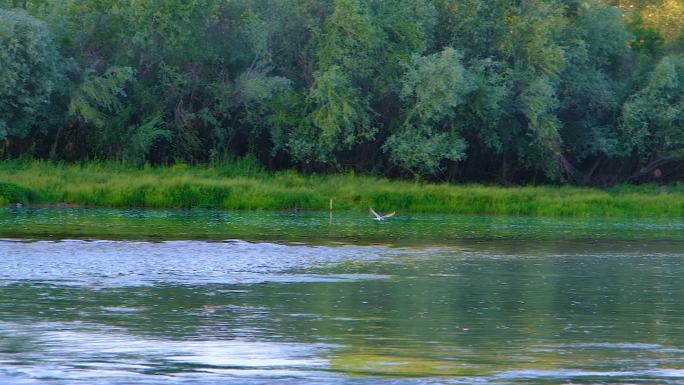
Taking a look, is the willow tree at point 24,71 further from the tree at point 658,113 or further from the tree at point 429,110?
the tree at point 658,113

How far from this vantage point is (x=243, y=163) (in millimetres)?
44750

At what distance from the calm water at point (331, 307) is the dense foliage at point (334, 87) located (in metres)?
12.7

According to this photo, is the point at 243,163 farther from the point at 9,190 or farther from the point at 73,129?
the point at 9,190

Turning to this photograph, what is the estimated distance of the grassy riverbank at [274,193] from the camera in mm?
38562

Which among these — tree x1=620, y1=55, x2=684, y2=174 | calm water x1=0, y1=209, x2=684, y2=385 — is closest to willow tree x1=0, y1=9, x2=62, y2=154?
calm water x1=0, y1=209, x2=684, y2=385

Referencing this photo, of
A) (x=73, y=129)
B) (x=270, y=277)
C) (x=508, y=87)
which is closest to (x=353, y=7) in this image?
(x=508, y=87)

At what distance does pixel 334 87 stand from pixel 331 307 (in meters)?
27.3

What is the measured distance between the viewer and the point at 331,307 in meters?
16.7

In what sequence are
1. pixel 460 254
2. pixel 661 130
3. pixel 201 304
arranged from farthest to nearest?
pixel 661 130, pixel 460 254, pixel 201 304

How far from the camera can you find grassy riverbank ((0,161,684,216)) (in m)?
38.6

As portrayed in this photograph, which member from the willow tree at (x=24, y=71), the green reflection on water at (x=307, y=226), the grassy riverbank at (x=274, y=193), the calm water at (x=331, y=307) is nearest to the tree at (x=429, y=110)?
the grassy riverbank at (x=274, y=193)

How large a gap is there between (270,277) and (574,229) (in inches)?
611

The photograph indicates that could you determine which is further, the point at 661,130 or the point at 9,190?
the point at 661,130

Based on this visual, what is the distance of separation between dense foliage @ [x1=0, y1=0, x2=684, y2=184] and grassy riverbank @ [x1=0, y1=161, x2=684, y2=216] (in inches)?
54.6
